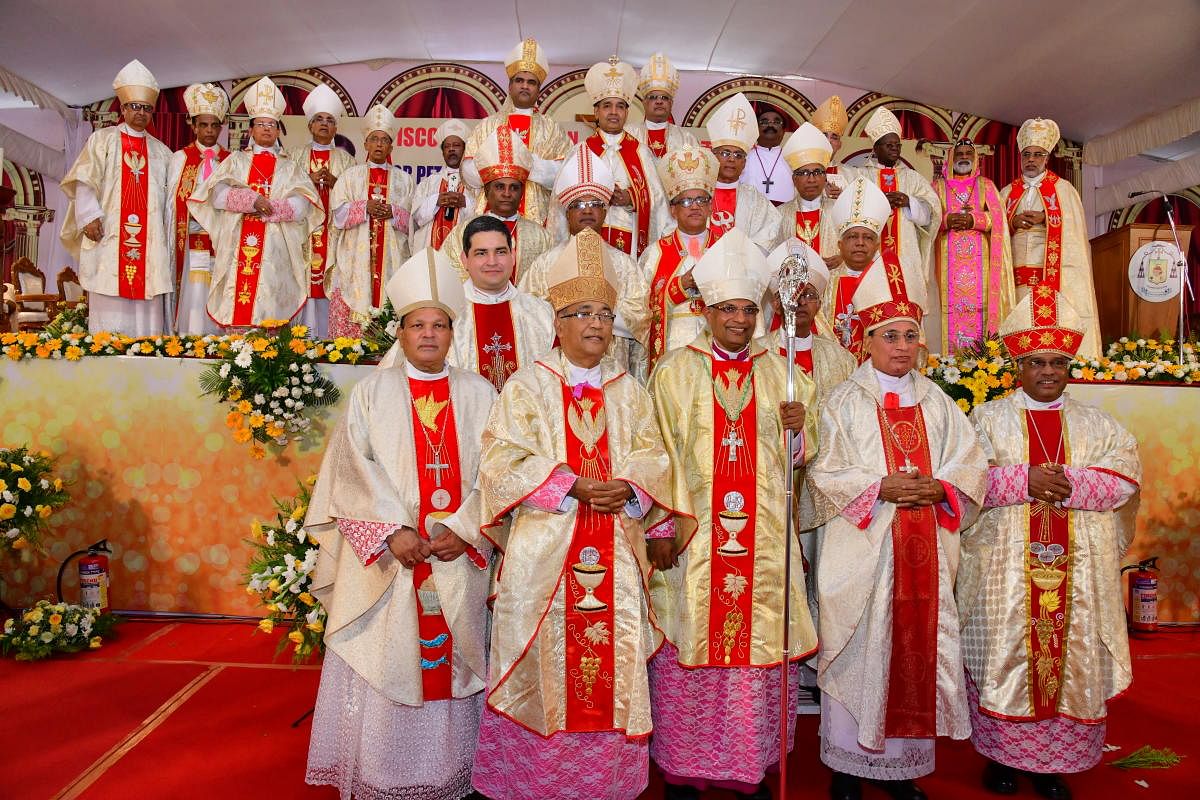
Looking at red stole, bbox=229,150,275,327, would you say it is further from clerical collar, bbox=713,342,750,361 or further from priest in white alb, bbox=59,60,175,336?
clerical collar, bbox=713,342,750,361

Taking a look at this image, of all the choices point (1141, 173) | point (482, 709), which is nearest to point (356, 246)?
point (482, 709)

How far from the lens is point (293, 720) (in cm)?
498

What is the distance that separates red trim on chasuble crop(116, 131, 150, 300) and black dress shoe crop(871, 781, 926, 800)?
24.6 ft

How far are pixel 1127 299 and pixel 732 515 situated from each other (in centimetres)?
769

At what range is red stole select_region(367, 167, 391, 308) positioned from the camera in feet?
31.0

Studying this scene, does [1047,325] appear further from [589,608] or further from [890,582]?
[589,608]

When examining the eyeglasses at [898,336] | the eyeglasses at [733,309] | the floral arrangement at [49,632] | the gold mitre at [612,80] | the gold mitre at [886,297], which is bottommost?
the floral arrangement at [49,632]

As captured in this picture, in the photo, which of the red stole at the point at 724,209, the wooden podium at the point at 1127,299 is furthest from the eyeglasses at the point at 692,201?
the wooden podium at the point at 1127,299

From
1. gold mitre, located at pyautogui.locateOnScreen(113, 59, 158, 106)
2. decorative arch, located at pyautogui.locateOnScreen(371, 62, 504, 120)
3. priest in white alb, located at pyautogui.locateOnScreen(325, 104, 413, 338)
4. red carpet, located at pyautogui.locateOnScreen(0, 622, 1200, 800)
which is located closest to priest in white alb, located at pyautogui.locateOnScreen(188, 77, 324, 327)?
priest in white alb, located at pyautogui.locateOnScreen(325, 104, 413, 338)

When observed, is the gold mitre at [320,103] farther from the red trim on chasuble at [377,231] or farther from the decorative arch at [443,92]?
the decorative arch at [443,92]

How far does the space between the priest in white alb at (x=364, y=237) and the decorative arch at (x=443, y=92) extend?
13.6 feet

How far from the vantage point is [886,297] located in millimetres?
4387

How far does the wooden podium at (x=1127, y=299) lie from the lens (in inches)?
382

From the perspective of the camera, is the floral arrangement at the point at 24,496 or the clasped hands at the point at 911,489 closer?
the clasped hands at the point at 911,489
